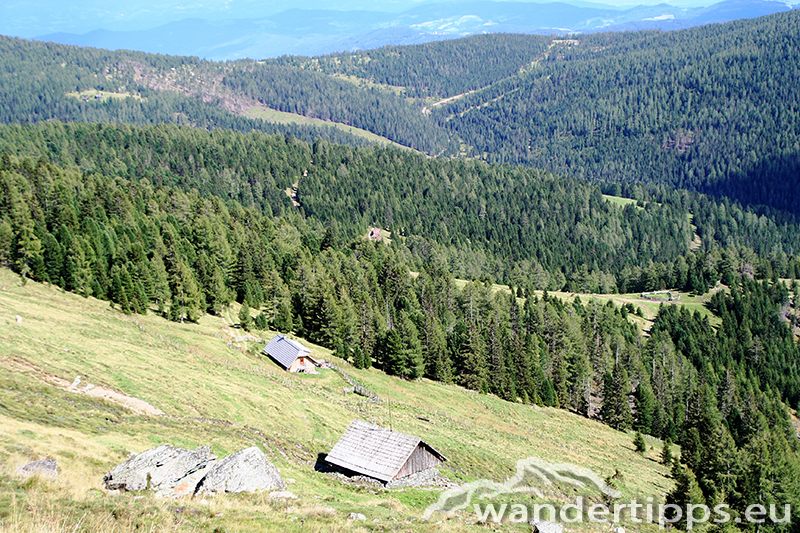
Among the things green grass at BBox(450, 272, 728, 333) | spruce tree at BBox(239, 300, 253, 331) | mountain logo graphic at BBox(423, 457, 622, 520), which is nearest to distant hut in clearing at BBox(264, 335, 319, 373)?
spruce tree at BBox(239, 300, 253, 331)

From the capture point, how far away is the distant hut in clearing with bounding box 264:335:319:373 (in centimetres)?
7006

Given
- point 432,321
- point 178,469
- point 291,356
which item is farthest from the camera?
point 432,321

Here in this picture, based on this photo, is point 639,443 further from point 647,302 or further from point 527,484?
point 647,302

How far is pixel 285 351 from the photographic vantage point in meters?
72.4

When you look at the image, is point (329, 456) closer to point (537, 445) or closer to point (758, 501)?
point (537, 445)

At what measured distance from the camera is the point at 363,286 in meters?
116

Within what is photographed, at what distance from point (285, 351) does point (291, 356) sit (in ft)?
6.47

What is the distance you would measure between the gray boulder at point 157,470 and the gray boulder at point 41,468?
239 centimetres

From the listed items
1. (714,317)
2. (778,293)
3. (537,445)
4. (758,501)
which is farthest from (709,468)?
(778,293)

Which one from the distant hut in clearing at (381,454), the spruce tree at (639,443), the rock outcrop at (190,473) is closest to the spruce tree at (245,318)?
the distant hut in clearing at (381,454)

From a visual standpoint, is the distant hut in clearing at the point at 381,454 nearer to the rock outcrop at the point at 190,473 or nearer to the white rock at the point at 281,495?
the rock outcrop at the point at 190,473

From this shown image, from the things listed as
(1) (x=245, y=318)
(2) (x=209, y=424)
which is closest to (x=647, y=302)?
(1) (x=245, y=318)

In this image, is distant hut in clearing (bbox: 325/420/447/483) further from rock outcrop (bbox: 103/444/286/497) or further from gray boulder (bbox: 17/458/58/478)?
gray boulder (bbox: 17/458/58/478)

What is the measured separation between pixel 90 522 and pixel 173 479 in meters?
8.93
